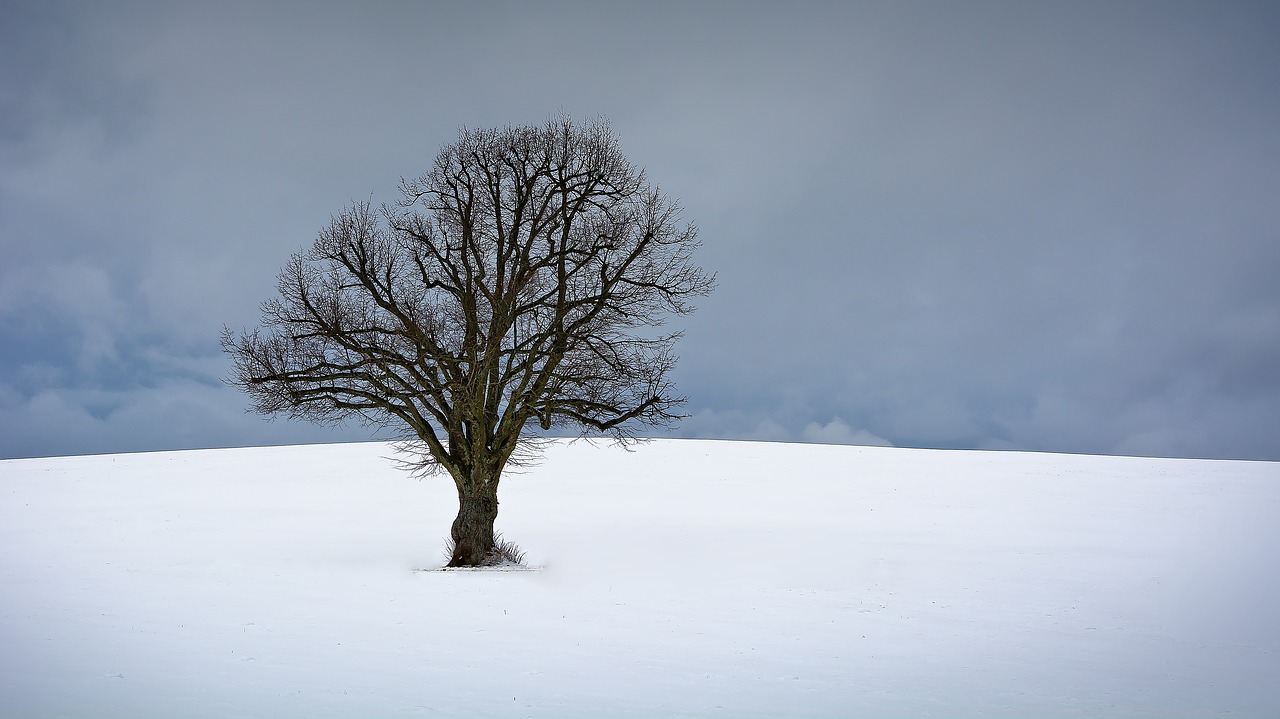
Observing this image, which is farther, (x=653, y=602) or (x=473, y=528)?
(x=473, y=528)

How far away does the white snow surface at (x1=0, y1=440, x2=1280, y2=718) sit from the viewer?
36.3ft

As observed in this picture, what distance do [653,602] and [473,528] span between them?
21.6 ft

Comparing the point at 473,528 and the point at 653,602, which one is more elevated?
the point at 473,528

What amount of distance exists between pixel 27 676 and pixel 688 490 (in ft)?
94.6

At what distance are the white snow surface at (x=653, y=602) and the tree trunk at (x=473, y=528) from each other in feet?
5.08

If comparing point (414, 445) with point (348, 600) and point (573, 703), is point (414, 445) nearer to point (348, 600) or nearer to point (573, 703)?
point (348, 600)

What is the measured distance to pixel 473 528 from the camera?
22.4m

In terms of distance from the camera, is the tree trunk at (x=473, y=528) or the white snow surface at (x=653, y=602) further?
the tree trunk at (x=473, y=528)

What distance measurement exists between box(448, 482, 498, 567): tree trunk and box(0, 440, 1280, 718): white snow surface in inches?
60.9

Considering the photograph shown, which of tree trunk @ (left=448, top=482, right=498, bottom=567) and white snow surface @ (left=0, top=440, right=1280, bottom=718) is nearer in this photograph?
white snow surface @ (left=0, top=440, right=1280, bottom=718)

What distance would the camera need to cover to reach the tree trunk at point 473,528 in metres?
22.3

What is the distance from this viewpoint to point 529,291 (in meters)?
22.7

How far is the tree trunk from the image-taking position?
22.3 m

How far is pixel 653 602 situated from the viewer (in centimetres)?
1745
